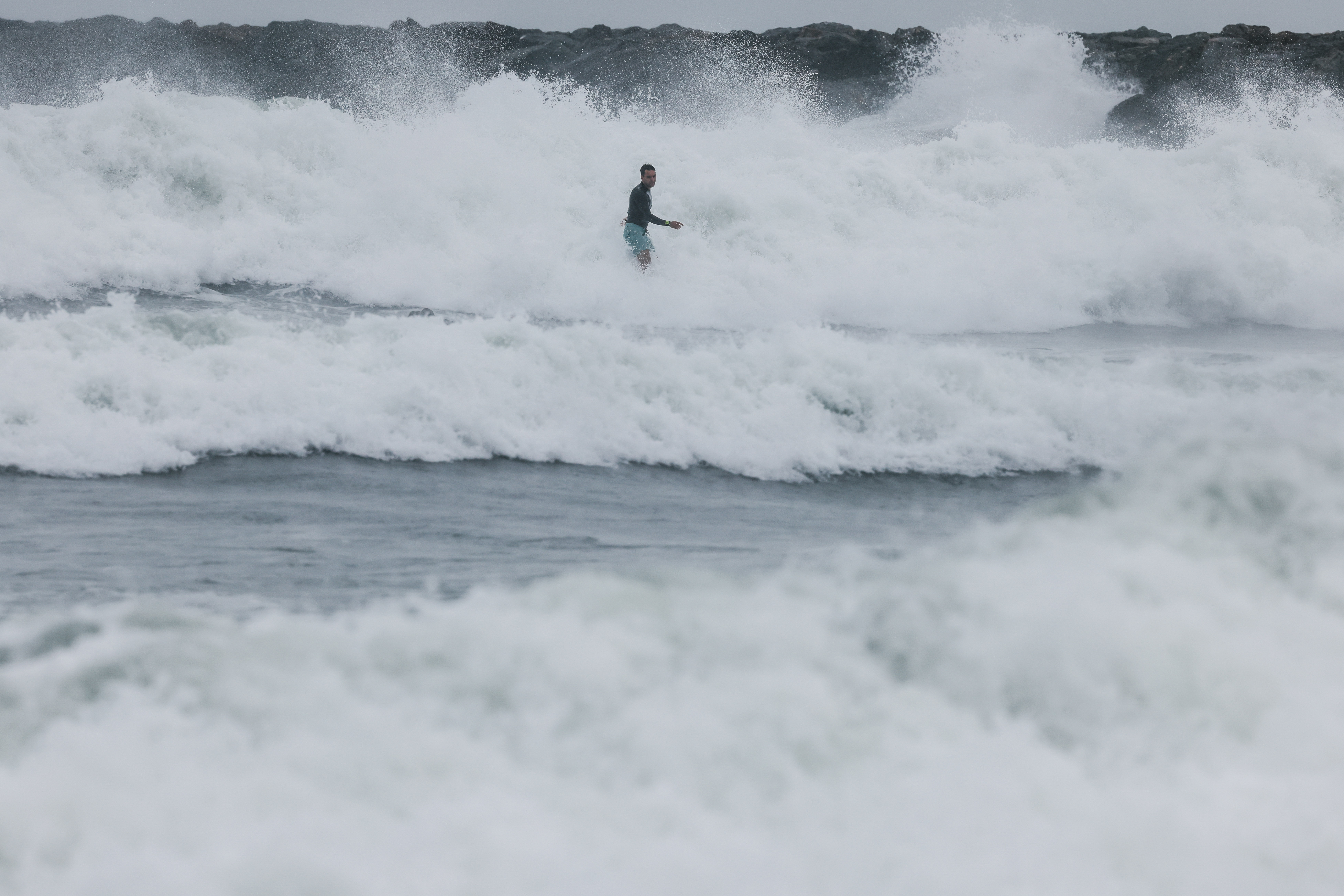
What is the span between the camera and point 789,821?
317 centimetres

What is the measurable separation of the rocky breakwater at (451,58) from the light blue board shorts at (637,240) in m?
23.8

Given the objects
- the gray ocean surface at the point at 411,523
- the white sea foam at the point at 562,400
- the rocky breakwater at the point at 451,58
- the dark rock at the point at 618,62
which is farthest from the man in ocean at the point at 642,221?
the rocky breakwater at the point at 451,58

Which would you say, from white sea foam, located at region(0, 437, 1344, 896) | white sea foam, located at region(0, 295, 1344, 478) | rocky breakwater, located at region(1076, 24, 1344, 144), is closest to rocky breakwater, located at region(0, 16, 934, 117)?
rocky breakwater, located at region(1076, 24, 1344, 144)

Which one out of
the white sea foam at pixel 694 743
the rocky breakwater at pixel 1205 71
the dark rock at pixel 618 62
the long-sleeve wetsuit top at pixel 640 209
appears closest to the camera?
the white sea foam at pixel 694 743

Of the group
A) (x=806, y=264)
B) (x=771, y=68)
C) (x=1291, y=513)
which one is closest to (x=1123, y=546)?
(x=1291, y=513)

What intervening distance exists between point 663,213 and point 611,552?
948cm

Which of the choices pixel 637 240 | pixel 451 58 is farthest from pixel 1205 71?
pixel 637 240

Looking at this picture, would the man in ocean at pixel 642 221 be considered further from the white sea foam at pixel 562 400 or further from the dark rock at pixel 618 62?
the dark rock at pixel 618 62

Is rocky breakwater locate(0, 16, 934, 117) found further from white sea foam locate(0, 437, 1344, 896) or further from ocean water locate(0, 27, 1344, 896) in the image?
white sea foam locate(0, 437, 1344, 896)

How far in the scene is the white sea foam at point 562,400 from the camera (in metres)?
7.03

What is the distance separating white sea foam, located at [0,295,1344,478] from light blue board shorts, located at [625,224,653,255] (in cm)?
375

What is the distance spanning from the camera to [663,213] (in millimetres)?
14398

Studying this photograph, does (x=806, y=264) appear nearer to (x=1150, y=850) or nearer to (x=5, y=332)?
(x=5, y=332)

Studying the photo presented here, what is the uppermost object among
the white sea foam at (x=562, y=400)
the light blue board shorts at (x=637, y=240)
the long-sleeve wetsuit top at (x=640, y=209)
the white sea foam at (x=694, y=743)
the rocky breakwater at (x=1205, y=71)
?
the rocky breakwater at (x=1205, y=71)
